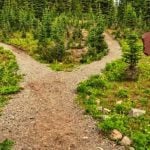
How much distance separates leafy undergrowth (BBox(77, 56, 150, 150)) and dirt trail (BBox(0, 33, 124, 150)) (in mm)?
738

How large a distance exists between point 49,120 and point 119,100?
5.91 metres

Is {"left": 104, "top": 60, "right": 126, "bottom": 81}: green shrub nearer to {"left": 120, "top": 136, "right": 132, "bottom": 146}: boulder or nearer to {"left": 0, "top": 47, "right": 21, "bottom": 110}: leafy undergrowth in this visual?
{"left": 0, "top": 47, "right": 21, "bottom": 110}: leafy undergrowth

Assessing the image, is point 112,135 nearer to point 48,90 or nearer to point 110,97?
point 110,97

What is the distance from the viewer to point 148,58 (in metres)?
39.5

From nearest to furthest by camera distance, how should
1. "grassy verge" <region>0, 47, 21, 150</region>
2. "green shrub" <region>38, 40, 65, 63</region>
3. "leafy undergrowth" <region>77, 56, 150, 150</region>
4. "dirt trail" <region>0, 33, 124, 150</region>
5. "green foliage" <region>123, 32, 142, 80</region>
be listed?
"dirt trail" <region>0, 33, 124, 150</region>, "leafy undergrowth" <region>77, 56, 150, 150</region>, "grassy verge" <region>0, 47, 21, 150</region>, "green foliage" <region>123, 32, 142, 80</region>, "green shrub" <region>38, 40, 65, 63</region>

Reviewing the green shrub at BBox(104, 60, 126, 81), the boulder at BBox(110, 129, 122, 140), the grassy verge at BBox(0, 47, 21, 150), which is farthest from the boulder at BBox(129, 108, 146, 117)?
the green shrub at BBox(104, 60, 126, 81)

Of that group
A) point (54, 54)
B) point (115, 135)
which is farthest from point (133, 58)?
point (115, 135)

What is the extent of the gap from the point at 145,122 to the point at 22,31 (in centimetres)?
4088

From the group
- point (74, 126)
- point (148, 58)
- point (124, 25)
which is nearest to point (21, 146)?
point (74, 126)

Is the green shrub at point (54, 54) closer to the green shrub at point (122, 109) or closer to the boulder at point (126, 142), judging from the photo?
the green shrub at point (122, 109)

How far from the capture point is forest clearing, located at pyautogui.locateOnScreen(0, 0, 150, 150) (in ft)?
55.7

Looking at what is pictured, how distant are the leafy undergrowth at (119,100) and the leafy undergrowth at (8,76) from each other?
4.48 m

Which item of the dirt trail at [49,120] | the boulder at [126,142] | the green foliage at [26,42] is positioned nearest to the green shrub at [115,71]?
the dirt trail at [49,120]

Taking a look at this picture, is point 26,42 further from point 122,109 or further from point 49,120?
point 49,120
